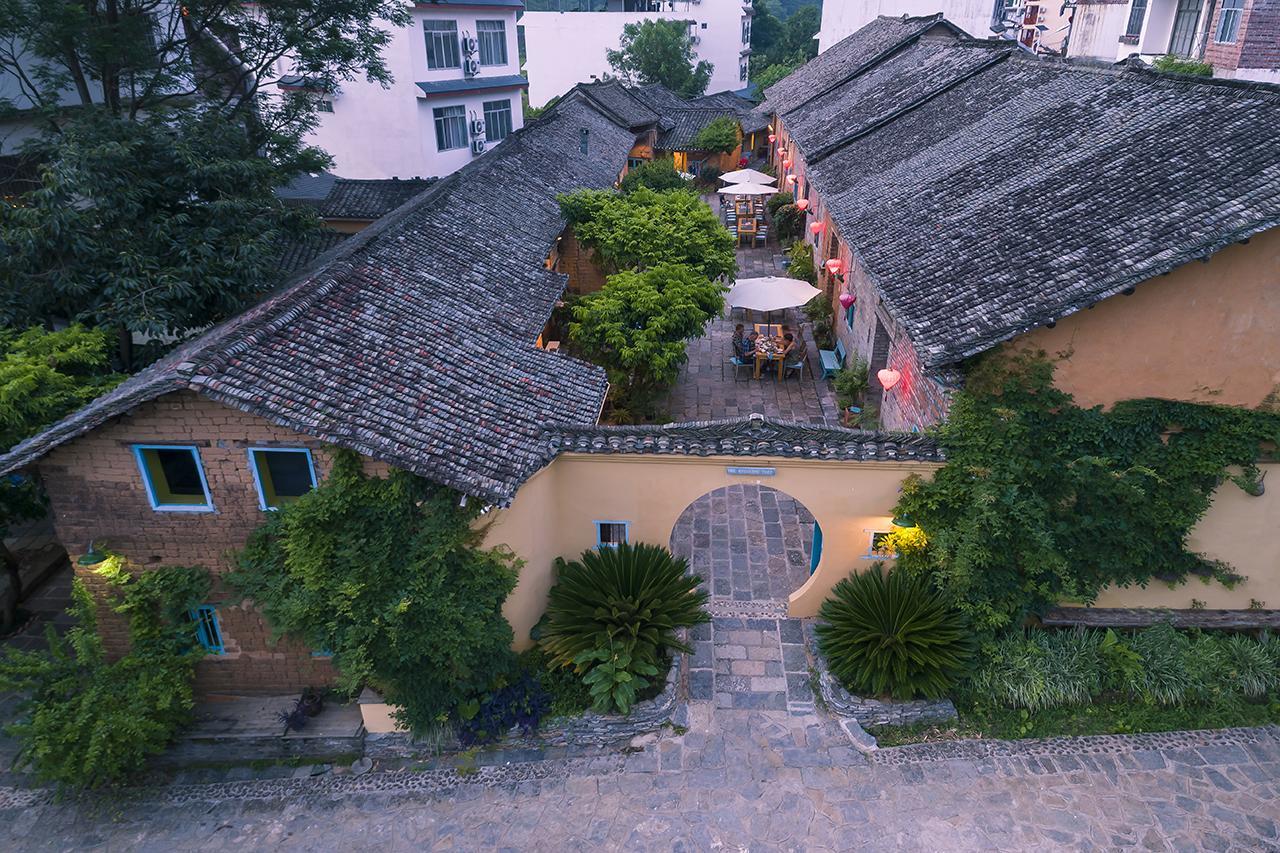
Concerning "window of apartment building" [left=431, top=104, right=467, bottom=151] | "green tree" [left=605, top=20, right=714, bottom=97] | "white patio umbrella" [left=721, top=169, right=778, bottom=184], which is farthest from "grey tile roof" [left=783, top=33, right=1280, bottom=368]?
"green tree" [left=605, top=20, right=714, bottom=97]

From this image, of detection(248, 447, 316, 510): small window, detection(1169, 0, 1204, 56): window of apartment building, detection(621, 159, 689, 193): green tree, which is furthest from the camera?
detection(621, 159, 689, 193): green tree

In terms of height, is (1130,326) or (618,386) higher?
(1130,326)

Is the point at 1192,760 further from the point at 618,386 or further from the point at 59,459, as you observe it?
the point at 59,459

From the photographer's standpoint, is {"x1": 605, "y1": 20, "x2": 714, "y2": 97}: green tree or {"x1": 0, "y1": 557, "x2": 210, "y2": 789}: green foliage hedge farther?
{"x1": 605, "y1": 20, "x2": 714, "y2": 97}: green tree

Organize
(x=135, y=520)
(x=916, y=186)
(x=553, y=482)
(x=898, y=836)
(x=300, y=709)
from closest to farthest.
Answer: (x=898, y=836), (x=135, y=520), (x=300, y=709), (x=553, y=482), (x=916, y=186)


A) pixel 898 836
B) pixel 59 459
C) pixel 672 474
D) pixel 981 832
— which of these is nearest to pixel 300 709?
pixel 59 459

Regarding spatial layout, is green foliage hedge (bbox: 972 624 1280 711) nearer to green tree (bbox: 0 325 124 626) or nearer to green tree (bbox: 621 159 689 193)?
green tree (bbox: 0 325 124 626)
